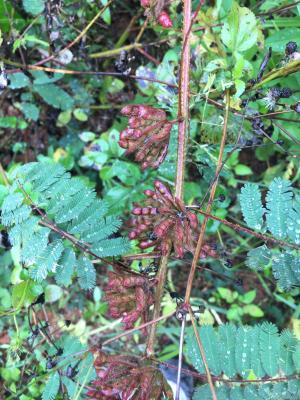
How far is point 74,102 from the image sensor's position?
241 centimetres

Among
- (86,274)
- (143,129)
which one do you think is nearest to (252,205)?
(143,129)

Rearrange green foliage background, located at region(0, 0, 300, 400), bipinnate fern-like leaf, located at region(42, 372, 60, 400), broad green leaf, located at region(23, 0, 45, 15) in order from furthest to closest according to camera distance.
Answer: broad green leaf, located at region(23, 0, 45, 15)
bipinnate fern-like leaf, located at region(42, 372, 60, 400)
green foliage background, located at region(0, 0, 300, 400)

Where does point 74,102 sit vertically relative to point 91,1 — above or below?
below

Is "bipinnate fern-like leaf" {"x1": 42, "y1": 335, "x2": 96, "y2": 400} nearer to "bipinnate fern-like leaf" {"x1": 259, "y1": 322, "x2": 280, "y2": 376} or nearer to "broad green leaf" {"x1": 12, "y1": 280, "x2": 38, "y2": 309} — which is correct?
"broad green leaf" {"x1": 12, "y1": 280, "x2": 38, "y2": 309}

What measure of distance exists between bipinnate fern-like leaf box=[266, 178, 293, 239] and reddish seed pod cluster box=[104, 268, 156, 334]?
0.43 metres

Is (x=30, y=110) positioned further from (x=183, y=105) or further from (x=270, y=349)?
(x=270, y=349)

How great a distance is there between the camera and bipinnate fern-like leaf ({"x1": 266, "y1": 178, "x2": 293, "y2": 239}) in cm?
148

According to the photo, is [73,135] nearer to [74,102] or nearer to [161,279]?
[74,102]

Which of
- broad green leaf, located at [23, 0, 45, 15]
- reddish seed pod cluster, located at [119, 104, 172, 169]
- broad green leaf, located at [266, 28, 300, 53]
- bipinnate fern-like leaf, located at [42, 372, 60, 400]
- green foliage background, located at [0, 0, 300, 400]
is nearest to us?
reddish seed pod cluster, located at [119, 104, 172, 169]

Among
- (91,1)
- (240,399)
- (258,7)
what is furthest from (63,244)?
(258,7)

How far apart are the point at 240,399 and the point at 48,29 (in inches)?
62.4

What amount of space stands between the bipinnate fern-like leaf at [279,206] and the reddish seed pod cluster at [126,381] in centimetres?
57

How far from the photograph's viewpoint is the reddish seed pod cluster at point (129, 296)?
57.6 inches

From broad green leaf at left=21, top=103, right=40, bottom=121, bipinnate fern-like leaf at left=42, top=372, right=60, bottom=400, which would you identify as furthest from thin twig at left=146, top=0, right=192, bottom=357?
broad green leaf at left=21, top=103, right=40, bottom=121
